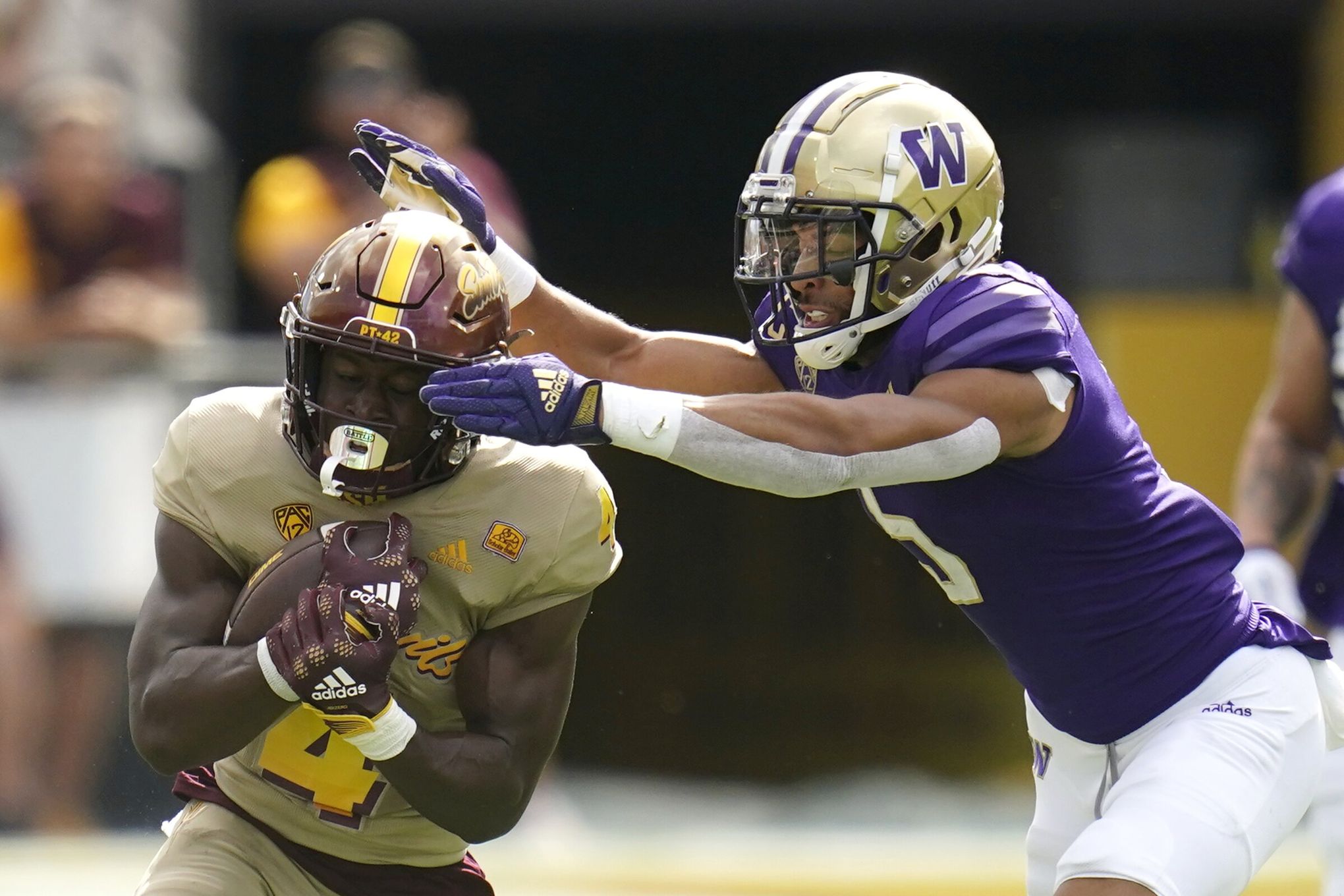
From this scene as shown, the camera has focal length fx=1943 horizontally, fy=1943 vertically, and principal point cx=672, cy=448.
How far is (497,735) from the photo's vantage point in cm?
296

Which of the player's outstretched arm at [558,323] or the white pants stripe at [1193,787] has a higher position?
the player's outstretched arm at [558,323]

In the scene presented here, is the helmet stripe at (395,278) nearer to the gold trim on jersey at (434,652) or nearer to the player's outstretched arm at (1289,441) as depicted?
the gold trim on jersey at (434,652)

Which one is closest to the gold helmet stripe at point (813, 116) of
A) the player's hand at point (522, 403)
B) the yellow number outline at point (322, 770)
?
the player's hand at point (522, 403)

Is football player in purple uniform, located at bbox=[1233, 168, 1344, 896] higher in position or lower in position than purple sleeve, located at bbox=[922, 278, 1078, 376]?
lower

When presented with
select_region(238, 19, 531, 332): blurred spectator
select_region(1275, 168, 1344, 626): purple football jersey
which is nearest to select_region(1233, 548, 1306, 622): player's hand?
select_region(1275, 168, 1344, 626): purple football jersey

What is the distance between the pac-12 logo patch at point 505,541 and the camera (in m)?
2.99

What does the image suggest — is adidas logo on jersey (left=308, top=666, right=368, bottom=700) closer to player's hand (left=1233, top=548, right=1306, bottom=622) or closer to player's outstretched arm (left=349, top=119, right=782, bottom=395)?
player's outstretched arm (left=349, top=119, right=782, bottom=395)

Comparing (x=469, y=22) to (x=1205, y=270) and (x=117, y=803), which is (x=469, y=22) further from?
(x=117, y=803)

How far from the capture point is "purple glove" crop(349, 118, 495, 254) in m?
3.45

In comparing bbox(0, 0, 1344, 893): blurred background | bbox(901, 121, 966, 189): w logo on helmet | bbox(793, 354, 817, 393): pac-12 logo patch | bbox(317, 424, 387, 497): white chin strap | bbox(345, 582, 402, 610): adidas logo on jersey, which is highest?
bbox(901, 121, 966, 189): w logo on helmet

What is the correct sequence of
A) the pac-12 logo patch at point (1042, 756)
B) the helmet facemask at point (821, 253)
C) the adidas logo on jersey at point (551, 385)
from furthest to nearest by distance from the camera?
the pac-12 logo patch at point (1042, 756) → the helmet facemask at point (821, 253) → the adidas logo on jersey at point (551, 385)

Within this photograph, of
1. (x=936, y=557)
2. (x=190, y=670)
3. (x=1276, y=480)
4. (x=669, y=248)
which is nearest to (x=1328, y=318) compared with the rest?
(x=1276, y=480)

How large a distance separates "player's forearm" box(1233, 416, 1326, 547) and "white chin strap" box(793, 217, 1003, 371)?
1333mm

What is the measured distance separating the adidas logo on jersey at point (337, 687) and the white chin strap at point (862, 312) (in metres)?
0.93
